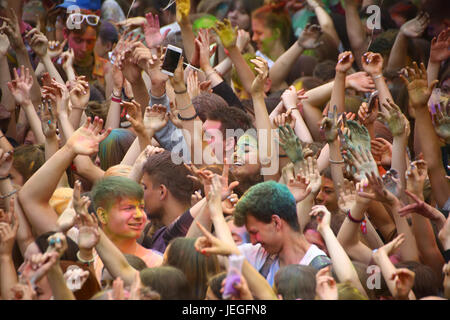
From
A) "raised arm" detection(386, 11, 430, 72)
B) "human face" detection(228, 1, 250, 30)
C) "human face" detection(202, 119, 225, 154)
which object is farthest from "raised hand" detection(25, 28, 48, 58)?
"raised arm" detection(386, 11, 430, 72)

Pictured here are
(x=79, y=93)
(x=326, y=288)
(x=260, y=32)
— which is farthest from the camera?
(x=260, y=32)

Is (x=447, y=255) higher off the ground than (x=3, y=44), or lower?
lower

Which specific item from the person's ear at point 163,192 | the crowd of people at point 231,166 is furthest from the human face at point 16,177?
the person's ear at point 163,192

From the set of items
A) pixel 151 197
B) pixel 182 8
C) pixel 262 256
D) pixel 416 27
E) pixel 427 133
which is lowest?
pixel 262 256

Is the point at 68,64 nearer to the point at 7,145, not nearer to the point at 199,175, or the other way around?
the point at 7,145

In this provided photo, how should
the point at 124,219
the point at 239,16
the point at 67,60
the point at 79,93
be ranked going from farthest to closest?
the point at 239,16 < the point at 67,60 < the point at 79,93 < the point at 124,219

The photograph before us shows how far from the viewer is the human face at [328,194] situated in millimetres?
4544

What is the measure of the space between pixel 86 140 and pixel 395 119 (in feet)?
5.55

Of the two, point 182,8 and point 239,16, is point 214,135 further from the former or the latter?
point 239,16

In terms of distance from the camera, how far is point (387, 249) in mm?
3322

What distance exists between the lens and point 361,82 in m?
5.09

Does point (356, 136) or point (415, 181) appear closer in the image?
point (415, 181)

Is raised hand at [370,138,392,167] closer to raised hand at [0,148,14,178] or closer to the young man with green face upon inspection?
the young man with green face

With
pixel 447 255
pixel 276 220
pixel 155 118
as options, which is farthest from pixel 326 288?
pixel 155 118
